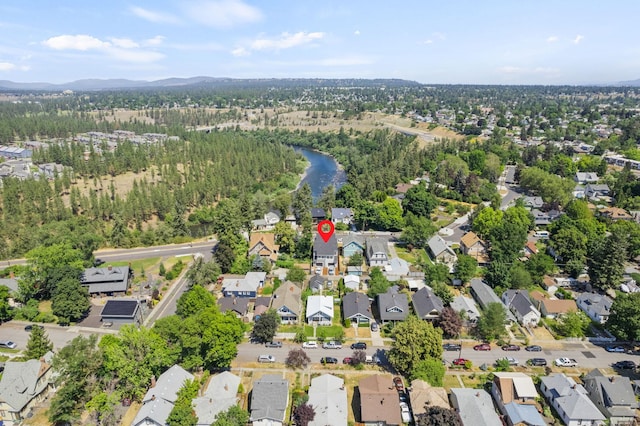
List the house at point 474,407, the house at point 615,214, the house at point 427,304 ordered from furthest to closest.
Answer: the house at point 615,214 < the house at point 427,304 < the house at point 474,407

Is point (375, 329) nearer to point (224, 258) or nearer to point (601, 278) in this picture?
point (224, 258)

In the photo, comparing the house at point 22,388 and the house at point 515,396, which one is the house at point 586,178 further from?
the house at point 22,388

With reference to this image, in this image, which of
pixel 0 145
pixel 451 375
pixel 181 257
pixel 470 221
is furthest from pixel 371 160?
pixel 0 145

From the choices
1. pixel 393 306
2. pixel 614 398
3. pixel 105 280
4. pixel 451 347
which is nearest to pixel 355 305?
pixel 393 306

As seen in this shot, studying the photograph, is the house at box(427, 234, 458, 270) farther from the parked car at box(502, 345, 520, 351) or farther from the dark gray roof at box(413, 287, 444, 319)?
the parked car at box(502, 345, 520, 351)

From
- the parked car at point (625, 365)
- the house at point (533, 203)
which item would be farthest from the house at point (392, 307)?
the house at point (533, 203)

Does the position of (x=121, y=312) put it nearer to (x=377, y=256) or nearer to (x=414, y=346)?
(x=414, y=346)

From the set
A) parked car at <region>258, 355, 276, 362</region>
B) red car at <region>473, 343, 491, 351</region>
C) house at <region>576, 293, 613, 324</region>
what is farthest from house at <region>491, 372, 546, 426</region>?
parked car at <region>258, 355, 276, 362</region>
